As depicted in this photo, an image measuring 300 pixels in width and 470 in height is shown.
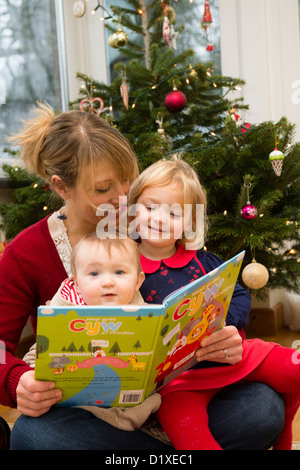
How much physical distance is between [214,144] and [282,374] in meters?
1.08

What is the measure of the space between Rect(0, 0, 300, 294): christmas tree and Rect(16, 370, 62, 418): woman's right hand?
1018 mm

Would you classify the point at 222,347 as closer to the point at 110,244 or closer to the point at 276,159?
the point at 110,244

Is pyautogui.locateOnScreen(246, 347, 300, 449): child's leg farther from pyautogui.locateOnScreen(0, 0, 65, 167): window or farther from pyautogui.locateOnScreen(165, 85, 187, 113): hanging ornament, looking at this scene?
pyautogui.locateOnScreen(0, 0, 65, 167): window

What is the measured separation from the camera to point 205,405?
1.04 metres

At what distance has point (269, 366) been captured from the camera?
3.55 ft

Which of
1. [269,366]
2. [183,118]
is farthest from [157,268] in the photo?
[183,118]

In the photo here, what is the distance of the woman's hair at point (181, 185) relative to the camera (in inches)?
47.9

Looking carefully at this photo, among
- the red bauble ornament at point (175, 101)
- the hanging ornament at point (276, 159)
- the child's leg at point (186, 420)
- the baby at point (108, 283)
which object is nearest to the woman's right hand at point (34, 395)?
the baby at point (108, 283)

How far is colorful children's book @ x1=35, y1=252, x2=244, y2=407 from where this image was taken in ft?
2.53

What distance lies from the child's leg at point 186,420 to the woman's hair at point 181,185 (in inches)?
15.2

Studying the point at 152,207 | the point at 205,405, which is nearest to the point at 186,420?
the point at 205,405

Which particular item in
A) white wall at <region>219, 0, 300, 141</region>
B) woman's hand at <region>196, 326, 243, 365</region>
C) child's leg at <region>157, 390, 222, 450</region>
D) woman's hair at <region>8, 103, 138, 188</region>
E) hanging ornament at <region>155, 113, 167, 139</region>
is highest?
white wall at <region>219, 0, 300, 141</region>

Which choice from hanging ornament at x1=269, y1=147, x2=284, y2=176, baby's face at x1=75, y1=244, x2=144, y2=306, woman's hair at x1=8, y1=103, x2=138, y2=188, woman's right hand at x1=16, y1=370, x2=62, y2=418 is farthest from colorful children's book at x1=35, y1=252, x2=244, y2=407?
hanging ornament at x1=269, y1=147, x2=284, y2=176
